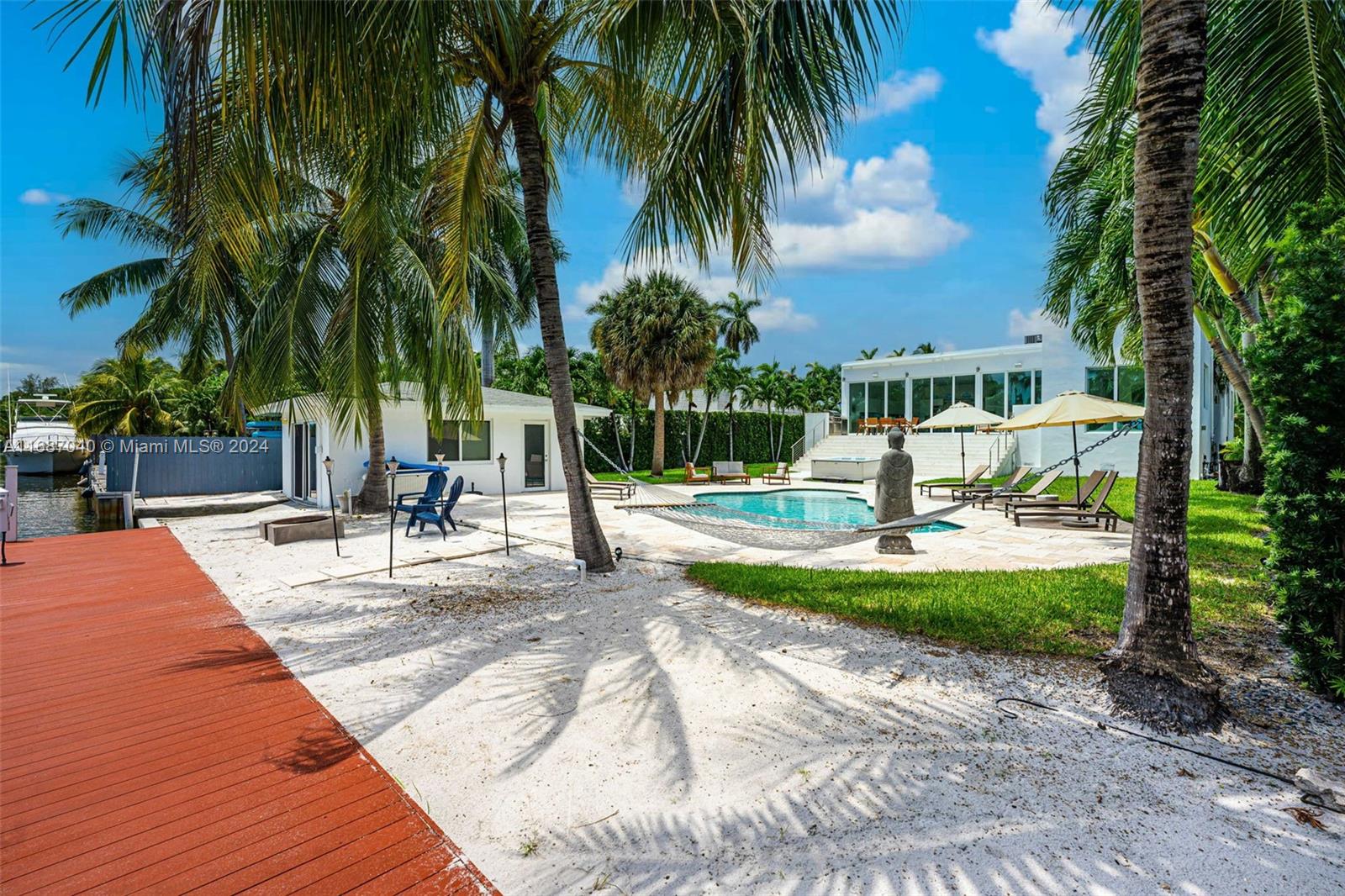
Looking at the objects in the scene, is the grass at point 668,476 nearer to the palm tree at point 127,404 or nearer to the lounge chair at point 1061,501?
the lounge chair at point 1061,501

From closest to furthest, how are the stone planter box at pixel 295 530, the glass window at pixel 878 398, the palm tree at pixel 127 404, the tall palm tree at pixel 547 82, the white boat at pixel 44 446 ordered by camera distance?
the tall palm tree at pixel 547 82 → the stone planter box at pixel 295 530 → the palm tree at pixel 127 404 → the glass window at pixel 878 398 → the white boat at pixel 44 446

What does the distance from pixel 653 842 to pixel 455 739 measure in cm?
142

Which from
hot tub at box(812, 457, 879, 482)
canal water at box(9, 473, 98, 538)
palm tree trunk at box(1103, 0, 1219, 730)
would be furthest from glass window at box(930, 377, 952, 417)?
canal water at box(9, 473, 98, 538)

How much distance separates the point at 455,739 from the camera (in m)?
3.35

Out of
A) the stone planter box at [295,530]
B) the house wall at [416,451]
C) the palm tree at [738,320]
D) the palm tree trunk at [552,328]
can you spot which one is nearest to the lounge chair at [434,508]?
the stone planter box at [295,530]

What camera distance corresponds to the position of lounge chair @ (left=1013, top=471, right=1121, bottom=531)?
32.1 ft

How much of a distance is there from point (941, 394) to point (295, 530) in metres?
25.7

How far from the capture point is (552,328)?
23.3 ft

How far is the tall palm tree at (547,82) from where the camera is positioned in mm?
3260

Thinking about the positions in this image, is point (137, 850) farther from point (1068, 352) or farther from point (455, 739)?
point (1068, 352)

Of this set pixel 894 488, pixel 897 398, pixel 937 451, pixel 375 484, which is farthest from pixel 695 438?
pixel 894 488

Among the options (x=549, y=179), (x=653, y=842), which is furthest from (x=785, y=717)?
(x=549, y=179)

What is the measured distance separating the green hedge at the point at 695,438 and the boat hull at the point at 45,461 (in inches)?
1105

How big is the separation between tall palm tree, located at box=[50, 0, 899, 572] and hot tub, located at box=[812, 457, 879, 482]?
645 inches
